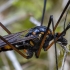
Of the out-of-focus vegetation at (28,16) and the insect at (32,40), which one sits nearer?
the insect at (32,40)

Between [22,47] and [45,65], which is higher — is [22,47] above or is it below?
above

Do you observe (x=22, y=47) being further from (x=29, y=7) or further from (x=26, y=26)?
(x=29, y=7)

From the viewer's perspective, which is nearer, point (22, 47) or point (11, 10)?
point (22, 47)

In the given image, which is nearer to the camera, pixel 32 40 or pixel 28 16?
pixel 32 40

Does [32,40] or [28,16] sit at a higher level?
[28,16]

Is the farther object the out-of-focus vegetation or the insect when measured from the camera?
the out-of-focus vegetation

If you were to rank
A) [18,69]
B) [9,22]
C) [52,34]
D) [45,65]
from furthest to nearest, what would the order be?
[9,22] < [45,65] < [18,69] < [52,34]

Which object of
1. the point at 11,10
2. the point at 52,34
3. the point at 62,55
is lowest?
the point at 62,55

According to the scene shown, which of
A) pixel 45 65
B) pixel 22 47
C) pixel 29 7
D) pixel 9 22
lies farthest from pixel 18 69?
pixel 29 7

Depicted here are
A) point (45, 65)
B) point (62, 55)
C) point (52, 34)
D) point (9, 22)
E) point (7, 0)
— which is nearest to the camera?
point (62, 55)

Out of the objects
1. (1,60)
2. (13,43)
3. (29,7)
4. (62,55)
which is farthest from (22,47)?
(29,7)
